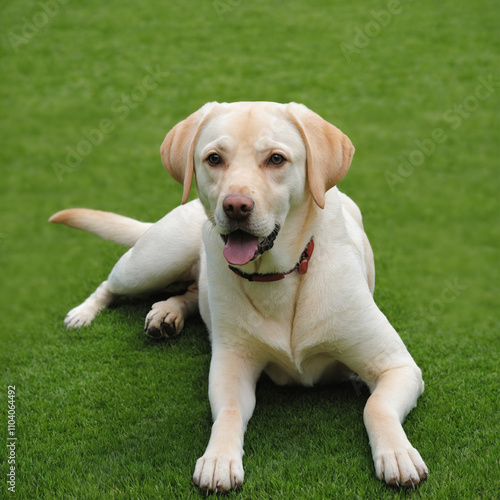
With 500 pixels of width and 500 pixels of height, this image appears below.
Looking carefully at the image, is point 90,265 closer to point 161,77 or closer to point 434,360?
point 434,360

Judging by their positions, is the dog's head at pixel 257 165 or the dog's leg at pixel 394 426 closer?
the dog's leg at pixel 394 426

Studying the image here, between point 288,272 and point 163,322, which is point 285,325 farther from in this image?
point 163,322

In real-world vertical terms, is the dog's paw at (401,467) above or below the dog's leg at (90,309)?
above

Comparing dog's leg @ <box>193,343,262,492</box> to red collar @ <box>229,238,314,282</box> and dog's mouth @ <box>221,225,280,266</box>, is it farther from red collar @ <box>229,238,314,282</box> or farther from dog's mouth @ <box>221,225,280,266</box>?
dog's mouth @ <box>221,225,280,266</box>

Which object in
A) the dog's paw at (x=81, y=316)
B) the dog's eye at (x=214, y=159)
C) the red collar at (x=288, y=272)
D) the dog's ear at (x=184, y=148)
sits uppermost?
the dog's eye at (x=214, y=159)

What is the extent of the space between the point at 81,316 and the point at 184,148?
6.65 ft

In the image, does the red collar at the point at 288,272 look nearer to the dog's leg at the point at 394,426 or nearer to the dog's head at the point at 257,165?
the dog's head at the point at 257,165

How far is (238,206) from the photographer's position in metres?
2.79

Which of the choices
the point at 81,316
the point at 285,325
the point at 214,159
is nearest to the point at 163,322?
the point at 81,316

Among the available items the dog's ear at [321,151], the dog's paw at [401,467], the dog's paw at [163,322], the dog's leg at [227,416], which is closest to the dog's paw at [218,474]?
the dog's leg at [227,416]

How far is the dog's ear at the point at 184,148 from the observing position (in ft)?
10.6

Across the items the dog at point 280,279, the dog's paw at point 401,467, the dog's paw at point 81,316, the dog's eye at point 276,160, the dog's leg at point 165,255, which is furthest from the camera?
the dog's paw at point 81,316

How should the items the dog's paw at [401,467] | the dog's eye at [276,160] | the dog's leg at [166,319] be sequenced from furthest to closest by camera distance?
the dog's leg at [166,319], the dog's eye at [276,160], the dog's paw at [401,467]

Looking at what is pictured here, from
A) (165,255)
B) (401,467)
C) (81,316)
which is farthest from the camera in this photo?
(81,316)
